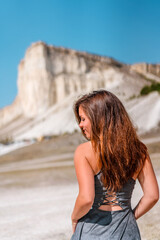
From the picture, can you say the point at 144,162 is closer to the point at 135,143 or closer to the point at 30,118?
the point at 135,143

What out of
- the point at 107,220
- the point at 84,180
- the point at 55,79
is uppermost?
the point at 55,79

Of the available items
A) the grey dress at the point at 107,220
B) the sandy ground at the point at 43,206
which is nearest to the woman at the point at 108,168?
the grey dress at the point at 107,220

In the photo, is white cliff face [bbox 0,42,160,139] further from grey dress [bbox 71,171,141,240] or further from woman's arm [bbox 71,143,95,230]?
woman's arm [bbox 71,143,95,230]

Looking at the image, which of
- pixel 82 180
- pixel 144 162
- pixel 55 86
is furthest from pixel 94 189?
pixel 55 86

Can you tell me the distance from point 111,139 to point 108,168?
8.0 inches

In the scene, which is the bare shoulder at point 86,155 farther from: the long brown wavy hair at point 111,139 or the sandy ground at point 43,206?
the sandy ground at point 43,206

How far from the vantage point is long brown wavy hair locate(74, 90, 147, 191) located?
77.4 inches

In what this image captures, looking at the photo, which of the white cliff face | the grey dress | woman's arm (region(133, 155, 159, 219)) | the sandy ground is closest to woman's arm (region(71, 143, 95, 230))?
the grey dress

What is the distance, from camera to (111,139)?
1.98 meters

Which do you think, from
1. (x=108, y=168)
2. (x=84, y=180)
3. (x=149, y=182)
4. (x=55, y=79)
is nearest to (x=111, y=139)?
(x=108, y=168)

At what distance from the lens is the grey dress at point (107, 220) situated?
6.58 ft

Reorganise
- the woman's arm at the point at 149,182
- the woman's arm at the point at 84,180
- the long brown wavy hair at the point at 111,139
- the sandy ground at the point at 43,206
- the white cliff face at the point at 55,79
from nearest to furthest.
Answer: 1. the woman's arm at the point at 84,180
2. the long brown wavy hair at the point at 111,139
3. the woman's arm at the point at 149,182
4. the sandy ground at the point at 43,206
5. the white cliff face at the point at 55,79

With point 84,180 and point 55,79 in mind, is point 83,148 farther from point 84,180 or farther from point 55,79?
point 55,79

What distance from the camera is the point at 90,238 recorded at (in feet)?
6.55
